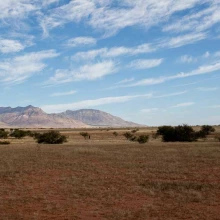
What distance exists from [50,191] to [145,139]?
150ft

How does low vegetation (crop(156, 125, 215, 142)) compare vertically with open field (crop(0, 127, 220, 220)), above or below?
above

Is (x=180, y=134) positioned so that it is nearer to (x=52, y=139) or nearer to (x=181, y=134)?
(x=181, y=134)

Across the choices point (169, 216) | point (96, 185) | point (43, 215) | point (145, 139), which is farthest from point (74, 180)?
point (145, 139)

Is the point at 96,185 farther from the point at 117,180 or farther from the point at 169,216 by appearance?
the point at 169,216

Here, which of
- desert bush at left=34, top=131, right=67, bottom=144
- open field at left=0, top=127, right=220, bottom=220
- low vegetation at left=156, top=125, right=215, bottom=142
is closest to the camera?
open field at left=0, top=127, right=220, bottom=220

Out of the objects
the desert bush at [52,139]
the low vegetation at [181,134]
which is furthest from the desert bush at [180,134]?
the desert bush at [52,139]

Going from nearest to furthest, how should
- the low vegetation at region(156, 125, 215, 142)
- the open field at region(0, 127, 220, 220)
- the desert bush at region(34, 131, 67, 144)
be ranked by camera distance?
the open field at region(0, 127, 220, 220), the desert bush at region(34, 131, 67, 144), the low vegetation at region(156, 125, 215, 142)

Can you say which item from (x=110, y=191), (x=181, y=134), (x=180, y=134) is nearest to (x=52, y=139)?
(x=180, y=134)

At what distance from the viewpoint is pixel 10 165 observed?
28594 millimetres

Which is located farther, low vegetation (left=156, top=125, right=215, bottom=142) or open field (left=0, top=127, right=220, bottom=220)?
low vegetation (left=156, top=125, right=215, bottom=142)

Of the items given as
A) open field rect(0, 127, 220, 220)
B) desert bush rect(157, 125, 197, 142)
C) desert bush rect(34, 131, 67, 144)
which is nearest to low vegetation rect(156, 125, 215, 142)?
desert bush rect(157, 125, 197, 142)

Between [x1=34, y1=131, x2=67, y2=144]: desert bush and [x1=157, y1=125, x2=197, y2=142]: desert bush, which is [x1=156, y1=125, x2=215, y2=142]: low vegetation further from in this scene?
[x1=34, y1=131, x2=67, y2=144]: desert bush

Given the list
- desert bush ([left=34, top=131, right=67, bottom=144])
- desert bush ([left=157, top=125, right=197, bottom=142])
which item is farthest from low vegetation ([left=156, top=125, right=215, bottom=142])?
desert bush ([left=34, top=131, right=67, bottom=144])

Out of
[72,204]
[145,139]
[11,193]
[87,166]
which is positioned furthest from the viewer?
[145,139]
